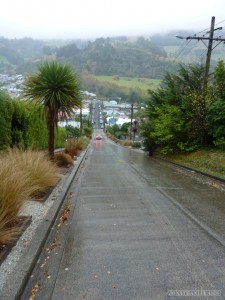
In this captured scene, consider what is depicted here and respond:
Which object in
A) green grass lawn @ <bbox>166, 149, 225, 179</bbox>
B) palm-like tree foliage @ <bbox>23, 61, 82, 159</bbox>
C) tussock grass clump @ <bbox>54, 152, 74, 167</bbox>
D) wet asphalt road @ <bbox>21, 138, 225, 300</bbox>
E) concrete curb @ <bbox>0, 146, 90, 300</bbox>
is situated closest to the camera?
concrete curb @ <bbox>0, 146, 90, 300</bbox>

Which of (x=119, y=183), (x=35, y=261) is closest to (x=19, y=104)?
(x=119, y=183)

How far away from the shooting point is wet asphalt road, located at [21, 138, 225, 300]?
4.02 m

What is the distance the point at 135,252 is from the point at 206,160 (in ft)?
46.9

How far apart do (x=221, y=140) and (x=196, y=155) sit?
2340mm

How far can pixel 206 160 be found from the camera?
18641 mm

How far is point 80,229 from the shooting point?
20.6ft

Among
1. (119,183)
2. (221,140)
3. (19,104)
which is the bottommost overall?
(119,183)

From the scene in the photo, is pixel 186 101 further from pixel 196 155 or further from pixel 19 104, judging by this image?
pixel 19 104

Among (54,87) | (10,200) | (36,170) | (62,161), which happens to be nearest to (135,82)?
(62,161)

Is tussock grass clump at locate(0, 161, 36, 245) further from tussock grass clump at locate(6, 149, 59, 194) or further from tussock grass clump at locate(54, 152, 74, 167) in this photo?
tussock grass clump at locate(54, 152, 74, 167)

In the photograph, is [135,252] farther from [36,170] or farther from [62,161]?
[62,161]

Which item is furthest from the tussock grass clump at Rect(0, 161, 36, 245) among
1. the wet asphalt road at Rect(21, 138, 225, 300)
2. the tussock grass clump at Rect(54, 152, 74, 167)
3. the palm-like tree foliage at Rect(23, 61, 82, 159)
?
the tussock grass clump at Rect(54, 152, 74, 167)

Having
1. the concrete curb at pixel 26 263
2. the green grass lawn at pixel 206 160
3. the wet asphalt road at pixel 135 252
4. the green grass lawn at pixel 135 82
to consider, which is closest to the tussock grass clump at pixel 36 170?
Answer: the wet asphalt road at pixel 135 252

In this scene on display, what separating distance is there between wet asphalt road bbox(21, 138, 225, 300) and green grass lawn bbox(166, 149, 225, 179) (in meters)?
6.40
